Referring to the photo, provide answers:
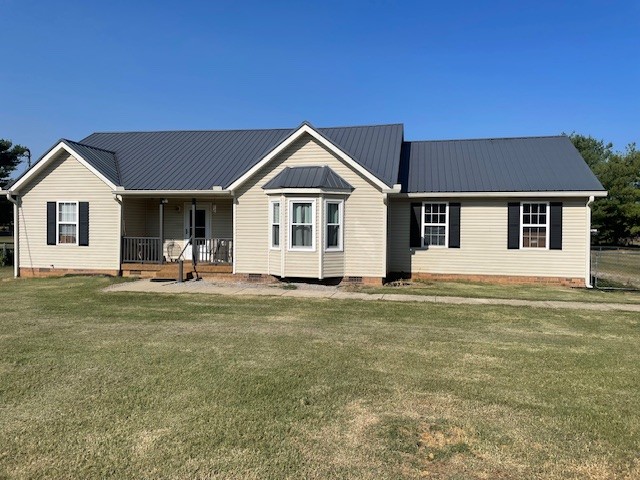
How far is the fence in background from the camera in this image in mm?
16188

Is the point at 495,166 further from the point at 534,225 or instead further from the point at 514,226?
the point at 534,225

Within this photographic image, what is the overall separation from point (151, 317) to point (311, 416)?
6057mm

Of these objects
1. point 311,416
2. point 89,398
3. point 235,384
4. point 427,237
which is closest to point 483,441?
point 311,416

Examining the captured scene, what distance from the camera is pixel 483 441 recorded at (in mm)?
4262

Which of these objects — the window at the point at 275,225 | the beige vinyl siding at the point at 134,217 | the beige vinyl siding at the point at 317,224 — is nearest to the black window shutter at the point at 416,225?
the beige vinyl siding at the point at 317,224

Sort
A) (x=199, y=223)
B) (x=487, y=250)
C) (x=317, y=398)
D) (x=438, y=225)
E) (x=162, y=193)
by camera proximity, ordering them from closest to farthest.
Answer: (x=317, y=398), (x=487, y=250), (x=438, y=225), (x=162, y=193), (x=199, y=223)

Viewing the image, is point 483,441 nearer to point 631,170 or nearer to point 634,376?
point 634,376

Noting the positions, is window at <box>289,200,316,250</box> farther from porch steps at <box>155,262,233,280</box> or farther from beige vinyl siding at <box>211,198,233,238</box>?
beige vinyl siding at <box>211,198,233,238</box>

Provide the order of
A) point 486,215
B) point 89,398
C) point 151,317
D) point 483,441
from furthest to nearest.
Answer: point 486,215 < point 151,317 < point 89,398 < point 483,441

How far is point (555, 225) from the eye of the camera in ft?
51.7

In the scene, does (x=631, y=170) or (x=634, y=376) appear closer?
(x=634, y=376)

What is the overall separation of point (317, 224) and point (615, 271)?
1498cm

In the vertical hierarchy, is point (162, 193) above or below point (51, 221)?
above

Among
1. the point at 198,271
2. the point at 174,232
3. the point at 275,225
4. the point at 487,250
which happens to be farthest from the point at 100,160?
the point at 487,250
